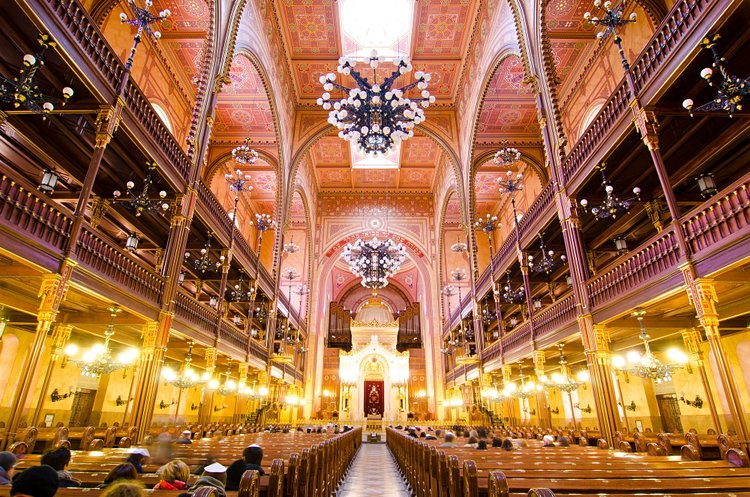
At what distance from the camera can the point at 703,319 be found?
21.5 feet

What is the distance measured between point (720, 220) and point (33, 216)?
10891 millimetres

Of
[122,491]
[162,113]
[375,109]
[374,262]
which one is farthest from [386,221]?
[122,491]

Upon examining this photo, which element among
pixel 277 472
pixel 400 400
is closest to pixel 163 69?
pixel 277 472

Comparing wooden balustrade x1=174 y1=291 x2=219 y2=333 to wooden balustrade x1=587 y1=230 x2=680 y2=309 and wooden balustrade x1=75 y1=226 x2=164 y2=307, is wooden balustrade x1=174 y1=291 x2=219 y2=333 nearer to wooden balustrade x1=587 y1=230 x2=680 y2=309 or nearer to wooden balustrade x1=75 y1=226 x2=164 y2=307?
wooden balustrade x1=75 y1=226 x2=164 y2=307

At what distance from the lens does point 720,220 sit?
6.35 meters

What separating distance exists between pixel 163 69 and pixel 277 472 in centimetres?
1770

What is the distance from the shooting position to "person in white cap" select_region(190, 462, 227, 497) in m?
2.87

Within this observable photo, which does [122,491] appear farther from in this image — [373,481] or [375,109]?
[375,109]

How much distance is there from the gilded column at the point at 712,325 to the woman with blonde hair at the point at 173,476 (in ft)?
25.5

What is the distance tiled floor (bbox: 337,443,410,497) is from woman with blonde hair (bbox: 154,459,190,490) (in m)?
4.89

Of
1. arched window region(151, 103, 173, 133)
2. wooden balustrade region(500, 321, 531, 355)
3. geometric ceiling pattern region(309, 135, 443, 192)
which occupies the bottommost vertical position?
wooden balustrade region(500, 321, 531, 355)

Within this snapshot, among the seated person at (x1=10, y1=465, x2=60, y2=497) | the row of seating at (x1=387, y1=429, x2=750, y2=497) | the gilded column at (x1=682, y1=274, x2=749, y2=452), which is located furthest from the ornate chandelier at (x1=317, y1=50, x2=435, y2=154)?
the seated person at (x1=10, y1=465, x2=60, y2=497)

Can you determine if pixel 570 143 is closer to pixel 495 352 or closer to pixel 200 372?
pixel 495 352

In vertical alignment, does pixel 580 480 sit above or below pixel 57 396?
below
